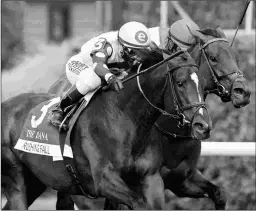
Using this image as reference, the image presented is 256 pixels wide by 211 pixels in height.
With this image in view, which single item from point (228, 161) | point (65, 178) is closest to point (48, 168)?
point (65, 178)

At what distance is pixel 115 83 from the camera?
6.97 meters

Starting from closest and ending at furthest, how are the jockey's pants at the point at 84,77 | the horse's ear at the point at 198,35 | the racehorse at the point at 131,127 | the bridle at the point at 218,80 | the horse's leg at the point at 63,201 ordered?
the racehorse at the point at 131,127 < the jockey's pants at the point at 84,77 < the bridle at the point at 218,80 < the horse's ear at the point at 198,35 < the horse's leg at the point at 63,201

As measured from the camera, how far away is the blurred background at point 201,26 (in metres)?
10.3

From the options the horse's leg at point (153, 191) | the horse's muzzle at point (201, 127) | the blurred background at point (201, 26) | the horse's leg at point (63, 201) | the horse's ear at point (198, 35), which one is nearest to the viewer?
the horse's muzzle at point (201, 127)

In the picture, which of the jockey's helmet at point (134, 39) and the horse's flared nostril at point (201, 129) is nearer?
the horse's flared nostril at point (201, 129)

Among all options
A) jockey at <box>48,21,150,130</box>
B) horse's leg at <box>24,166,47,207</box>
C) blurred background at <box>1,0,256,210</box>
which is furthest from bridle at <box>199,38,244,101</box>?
blurred background at <box>1,0,256,210</box>

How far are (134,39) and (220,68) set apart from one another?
787 mm

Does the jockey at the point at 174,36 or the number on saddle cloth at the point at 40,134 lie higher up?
the jockey at the point at 174,36

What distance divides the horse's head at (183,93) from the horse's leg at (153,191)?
50 centimetres

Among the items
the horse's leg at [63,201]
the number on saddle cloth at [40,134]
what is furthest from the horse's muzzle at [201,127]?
the horse's leg at [63,201]

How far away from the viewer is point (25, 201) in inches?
328

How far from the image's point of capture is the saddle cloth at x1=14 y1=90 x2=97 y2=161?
7684 millimetres

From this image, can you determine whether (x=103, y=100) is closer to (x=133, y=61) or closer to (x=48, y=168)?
(x=133, y=61)

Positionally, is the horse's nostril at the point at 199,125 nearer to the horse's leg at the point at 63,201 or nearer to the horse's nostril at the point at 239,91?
the horse's nostril at the point at 239,91
